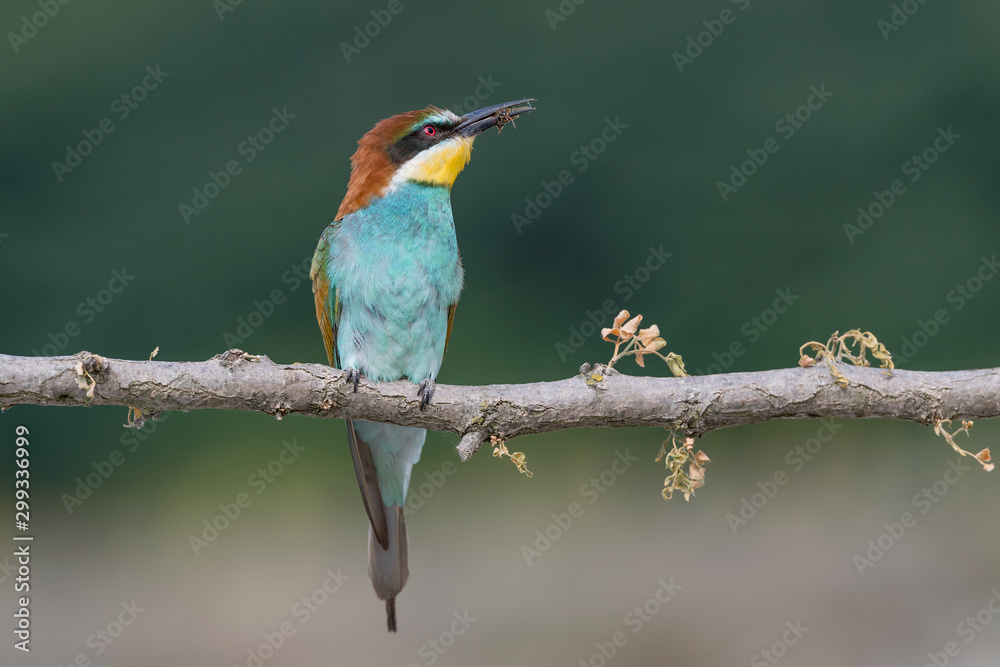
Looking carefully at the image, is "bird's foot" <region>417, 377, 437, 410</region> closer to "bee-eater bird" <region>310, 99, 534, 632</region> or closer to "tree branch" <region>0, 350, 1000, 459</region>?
"tree branch" <region>0, 350, 1000, 459</region>

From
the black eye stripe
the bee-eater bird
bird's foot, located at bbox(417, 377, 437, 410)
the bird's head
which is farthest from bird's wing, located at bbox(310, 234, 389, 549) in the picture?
bird's foot, located at bbox(417, 377, 437, 410)

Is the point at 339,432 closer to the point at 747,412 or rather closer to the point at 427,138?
the point at 427,138

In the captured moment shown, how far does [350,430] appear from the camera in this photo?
8.11ft

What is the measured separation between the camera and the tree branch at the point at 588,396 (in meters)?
1.66

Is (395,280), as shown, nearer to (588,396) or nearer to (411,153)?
(411,153)

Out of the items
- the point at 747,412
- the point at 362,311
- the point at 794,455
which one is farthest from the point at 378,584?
the point at 794,455

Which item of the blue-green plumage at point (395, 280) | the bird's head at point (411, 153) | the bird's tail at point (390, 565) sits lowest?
the bird's tail at point (390, 565)

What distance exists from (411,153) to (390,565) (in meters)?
1.14

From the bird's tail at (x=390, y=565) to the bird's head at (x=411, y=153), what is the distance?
884mm

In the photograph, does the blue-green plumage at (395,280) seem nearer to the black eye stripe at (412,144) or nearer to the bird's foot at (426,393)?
the black eye stripe at (412,144)

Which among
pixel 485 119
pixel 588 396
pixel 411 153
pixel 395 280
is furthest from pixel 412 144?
pixel 588 396

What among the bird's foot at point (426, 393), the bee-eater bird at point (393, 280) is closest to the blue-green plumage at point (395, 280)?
the bee-eater bird at point (393, 280)

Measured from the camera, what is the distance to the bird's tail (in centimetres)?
239

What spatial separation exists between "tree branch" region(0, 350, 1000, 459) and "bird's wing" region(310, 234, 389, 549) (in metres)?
0.68
